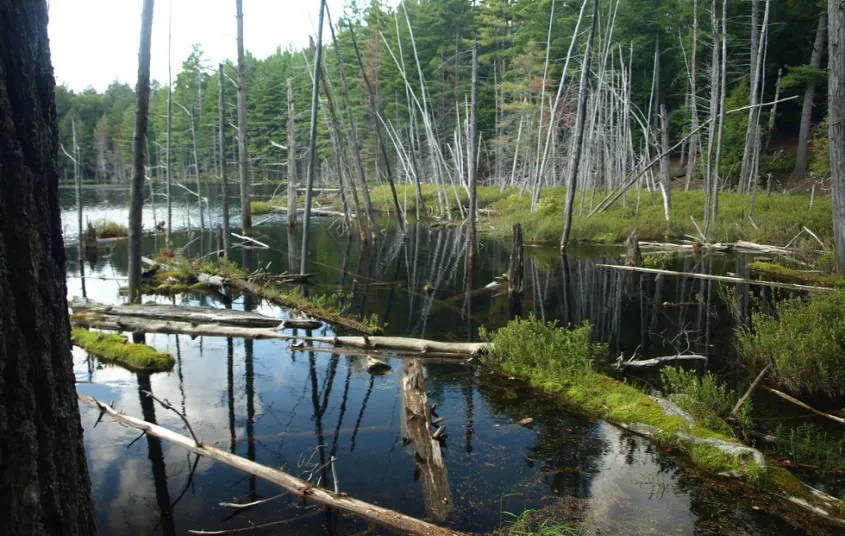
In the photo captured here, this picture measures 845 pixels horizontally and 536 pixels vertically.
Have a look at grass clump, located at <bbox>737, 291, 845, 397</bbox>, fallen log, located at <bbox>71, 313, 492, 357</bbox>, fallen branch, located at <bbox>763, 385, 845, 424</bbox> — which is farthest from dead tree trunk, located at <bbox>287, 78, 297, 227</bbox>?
fallen branch, located at <bbox>763, 385, 845, 424</bbox>

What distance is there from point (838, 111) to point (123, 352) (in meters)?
12.7

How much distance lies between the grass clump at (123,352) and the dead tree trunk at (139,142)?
2243 mm

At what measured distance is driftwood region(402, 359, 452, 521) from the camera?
4.25 m

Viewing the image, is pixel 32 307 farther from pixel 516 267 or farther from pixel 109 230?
pixel 109 230

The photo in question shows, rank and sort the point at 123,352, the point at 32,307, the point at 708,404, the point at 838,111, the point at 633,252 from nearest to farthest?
1. the point at 32,307
2. the point at 708,404
3. the point at 123,352
4. the point at 838,111
5. the point at 633,252

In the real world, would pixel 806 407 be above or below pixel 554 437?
above

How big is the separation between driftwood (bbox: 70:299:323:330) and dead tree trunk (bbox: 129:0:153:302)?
92cm

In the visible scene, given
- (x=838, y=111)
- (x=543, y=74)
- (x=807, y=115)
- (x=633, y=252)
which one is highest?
(x=543, y=74)

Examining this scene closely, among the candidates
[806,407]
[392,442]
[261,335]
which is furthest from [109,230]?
[806,407]

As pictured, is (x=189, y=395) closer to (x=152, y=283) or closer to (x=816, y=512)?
(x=816, y=512)

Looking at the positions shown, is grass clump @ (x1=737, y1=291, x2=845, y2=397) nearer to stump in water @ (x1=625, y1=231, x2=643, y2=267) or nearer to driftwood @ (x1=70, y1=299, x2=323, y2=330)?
driftwood @ (x1=70, y1=299, x2=323, y2=330)

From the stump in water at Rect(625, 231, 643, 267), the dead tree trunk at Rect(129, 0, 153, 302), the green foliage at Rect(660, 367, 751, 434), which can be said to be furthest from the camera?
the stump in water at Rect(625, 231, 643, 267)

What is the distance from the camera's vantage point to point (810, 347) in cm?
619

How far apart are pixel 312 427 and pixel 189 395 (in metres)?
1.76
